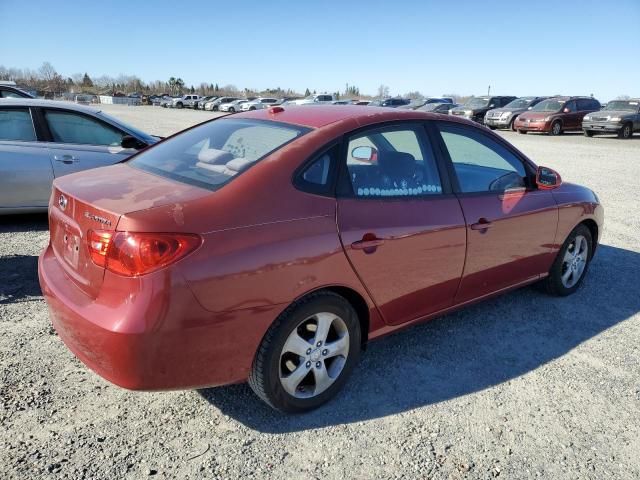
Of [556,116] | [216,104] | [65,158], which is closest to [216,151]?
[65,158]

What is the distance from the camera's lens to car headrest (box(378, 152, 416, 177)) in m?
3.17

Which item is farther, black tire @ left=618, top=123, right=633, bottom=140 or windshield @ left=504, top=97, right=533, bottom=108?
windshield @ left=504, top=97, right=533, bottom=108

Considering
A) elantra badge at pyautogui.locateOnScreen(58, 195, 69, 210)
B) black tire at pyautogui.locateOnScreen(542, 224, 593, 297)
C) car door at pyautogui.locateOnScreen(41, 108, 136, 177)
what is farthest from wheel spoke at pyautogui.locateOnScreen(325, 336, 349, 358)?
car door at pyautogui.locateOnScreen(41, 108, 136, 177)

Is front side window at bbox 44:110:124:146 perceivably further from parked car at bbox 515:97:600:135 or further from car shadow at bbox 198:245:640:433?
parked car at bbox 515:97:600:135

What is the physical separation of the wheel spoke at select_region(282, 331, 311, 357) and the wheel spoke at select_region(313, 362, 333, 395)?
152 millimetres

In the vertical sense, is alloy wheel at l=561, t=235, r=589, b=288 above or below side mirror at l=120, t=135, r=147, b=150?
below

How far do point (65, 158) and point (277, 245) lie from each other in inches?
174

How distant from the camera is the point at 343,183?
282 centimetres

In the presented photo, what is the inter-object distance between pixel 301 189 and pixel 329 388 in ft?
3.70

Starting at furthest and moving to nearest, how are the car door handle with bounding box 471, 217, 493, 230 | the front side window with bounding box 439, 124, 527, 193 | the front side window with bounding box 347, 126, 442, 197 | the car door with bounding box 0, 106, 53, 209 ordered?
1. the car door with bounding box 0, 106, 53, 209
2. the front side window with bounding box 439, 124, 527, 193
3. the car door handle with bounding box 471, 217, 493, 230
4. the front side window with bounding box 347, 126, 442, 197

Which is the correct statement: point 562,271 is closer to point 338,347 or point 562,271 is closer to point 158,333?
point 338,347

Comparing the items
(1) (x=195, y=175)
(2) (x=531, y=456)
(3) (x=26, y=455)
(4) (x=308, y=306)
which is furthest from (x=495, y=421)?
(3) (x=26, y=455)

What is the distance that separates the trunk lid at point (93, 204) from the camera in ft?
7.83

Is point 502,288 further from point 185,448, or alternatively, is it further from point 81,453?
point 81,453
